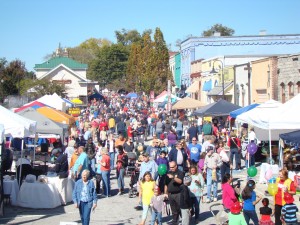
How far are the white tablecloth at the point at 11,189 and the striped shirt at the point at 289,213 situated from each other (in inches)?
291

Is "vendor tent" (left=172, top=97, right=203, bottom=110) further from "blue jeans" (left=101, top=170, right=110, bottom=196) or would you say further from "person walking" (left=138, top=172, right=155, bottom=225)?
"person walking" (left=138, top=172, right=155, bottom=225)

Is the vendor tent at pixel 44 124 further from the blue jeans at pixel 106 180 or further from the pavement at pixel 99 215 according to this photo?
the pavement at pixel 99 215

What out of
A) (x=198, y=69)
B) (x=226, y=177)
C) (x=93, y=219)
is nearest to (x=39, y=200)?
(x=93, y=219)

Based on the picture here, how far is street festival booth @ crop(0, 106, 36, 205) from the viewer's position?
13.7 metres

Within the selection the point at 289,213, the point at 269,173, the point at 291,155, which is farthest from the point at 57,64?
the point at 289,213

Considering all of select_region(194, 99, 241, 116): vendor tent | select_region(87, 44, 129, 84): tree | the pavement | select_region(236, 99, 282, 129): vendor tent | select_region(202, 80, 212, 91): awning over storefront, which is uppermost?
select_region(87, 44, 129, 84): tree

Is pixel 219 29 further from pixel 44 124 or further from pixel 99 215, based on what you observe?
pixel 99 215

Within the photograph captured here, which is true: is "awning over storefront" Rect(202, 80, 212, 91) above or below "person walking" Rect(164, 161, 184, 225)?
above

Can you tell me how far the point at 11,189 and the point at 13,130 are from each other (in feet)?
6.08

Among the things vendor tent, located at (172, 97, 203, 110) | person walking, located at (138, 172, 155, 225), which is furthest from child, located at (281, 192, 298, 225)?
vendor tent, located at (172, 97, 203, 110)

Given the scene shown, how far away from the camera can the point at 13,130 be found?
13.7 metres

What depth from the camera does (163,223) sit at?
1263cm

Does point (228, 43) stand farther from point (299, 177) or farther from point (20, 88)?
point (299, 177)

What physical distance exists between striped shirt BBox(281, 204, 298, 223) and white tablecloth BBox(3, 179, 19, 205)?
7.39 m
